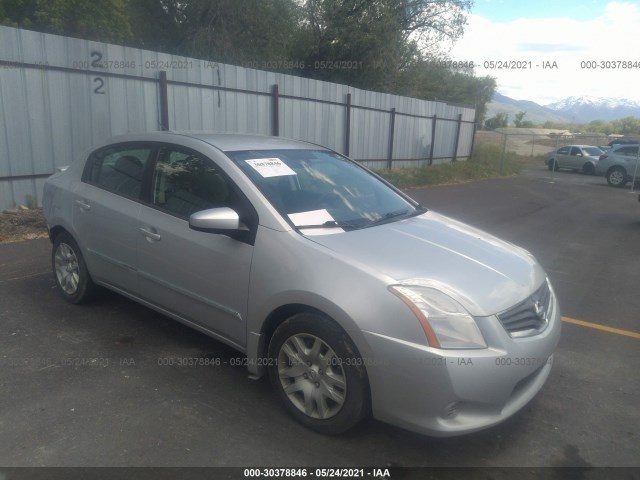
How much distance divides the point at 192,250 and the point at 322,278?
1080mm

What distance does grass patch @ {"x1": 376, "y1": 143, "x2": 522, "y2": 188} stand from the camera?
642 inches

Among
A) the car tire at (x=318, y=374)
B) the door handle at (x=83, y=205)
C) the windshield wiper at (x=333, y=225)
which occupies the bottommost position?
the car tire at (x=318, y=374)

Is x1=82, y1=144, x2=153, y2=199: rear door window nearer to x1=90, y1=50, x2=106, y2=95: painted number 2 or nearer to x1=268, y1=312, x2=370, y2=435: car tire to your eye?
x1=268, y1=312, x2=370, y2=435: car tire

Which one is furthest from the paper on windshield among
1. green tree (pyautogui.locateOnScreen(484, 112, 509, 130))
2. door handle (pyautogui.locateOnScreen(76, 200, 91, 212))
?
green tree (pyautogui.locateOnScreen(484, 112, 509, 130))

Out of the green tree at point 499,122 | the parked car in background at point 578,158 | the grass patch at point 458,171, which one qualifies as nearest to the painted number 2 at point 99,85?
the grass patch at point 458,171

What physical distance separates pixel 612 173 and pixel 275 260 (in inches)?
820

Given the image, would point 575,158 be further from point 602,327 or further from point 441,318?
point 441,318

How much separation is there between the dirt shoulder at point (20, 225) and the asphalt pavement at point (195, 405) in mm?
1691

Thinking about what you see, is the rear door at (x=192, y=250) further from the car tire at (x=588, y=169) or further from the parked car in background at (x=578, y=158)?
the car tire at (x=588, y=169)

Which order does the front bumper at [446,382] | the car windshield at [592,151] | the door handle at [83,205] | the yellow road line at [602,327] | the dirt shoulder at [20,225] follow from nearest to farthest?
the front bumper at [446,382]
the door handle at [83,205]
the yellow road line at [602,327]
the dirt shoulder at [20,225]
the car windshield at [592,151]

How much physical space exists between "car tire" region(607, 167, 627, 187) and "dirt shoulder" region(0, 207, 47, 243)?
19.9m

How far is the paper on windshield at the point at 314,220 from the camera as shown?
318 cm

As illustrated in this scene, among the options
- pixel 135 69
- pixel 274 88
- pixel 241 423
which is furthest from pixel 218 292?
pixel 274 88

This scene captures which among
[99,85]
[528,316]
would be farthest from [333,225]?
[99,85]
